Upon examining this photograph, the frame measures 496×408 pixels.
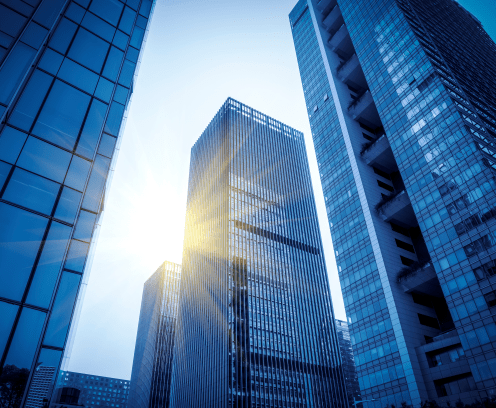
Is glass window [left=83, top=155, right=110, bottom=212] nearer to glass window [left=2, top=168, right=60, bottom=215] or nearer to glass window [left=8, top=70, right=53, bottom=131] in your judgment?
glass window [left=2, top=168, right=60, bottom=215]

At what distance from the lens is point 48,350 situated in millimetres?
14258

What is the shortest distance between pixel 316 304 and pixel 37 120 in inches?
4878

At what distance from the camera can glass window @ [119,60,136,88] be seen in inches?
913

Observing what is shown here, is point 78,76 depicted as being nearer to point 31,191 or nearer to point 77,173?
point 77,173

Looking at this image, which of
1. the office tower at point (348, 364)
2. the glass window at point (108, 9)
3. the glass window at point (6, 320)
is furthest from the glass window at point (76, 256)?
the office tower at point (348, 364)

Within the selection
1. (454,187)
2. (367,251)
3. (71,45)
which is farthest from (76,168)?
(367,251)

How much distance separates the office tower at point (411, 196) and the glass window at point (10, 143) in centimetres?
5055

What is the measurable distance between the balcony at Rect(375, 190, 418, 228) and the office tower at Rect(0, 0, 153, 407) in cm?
5386

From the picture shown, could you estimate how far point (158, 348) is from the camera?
587 ft

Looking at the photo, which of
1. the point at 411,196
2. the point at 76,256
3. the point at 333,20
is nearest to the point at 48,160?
the point at 76,256

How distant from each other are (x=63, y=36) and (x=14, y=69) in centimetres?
519

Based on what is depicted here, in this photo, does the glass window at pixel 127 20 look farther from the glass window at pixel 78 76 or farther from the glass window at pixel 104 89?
the glass window at pixel 78 76

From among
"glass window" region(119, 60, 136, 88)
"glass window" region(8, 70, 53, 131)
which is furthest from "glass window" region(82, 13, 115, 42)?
"glass window" region(8, 70, 53, 131)

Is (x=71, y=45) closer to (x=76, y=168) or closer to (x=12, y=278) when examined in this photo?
(x=76, y=168)
